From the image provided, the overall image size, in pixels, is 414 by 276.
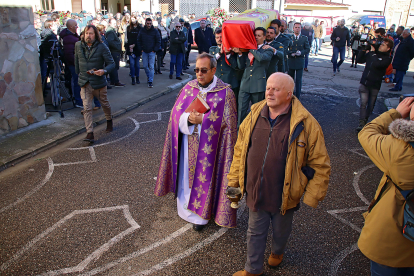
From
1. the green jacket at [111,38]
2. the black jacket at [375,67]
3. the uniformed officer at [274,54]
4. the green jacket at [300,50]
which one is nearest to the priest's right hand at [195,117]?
the uniformed officer at [274,54]

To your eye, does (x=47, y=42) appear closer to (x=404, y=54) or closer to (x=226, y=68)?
(x=226, y=68)

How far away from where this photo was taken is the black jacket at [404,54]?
38.1 ft

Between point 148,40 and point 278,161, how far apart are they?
925cm

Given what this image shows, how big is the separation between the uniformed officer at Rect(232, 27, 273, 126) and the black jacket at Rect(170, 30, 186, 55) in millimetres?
5831

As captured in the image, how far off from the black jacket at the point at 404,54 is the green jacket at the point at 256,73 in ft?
24.1

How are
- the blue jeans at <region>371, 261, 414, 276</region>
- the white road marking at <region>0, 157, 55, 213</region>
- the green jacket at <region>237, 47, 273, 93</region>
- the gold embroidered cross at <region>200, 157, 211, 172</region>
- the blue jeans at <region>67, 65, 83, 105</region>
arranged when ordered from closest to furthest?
1. the blue jeans at <region>371, 261, 414, 276</region>
2. the gold embroidered cross at <region>200, 157, 211, 172</region>
3. the white road marking at <region>0, 157, 55, 213</region>
4. the green jacket at <region>237, 47, 273, 93</region>
5. the blue jeans at <region>67, 65, 83, 105</region>

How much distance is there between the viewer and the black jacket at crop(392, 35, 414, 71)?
457 inches

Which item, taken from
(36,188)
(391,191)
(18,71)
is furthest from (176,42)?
(391,191)

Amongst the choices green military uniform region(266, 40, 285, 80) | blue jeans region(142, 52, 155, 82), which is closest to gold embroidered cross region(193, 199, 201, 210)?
green military uniform region(266, 40, 285, 80)

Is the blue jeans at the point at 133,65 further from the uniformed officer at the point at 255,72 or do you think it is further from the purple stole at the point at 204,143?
the purple stole at the point at 204,143

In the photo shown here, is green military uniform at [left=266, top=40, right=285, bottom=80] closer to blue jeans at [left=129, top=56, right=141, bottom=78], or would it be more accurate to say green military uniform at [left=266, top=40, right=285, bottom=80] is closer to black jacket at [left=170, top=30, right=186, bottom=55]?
black jacket at [left=170, top=30, right=186, bottom=55]

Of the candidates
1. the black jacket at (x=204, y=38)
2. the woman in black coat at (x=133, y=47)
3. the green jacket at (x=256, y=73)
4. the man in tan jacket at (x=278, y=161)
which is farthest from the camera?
the black jacket at (x=204, y=38)

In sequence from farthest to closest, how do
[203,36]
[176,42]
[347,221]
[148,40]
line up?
[203,36] → [176,42] → [148,40] → [347,221]

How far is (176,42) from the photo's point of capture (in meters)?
12.1
